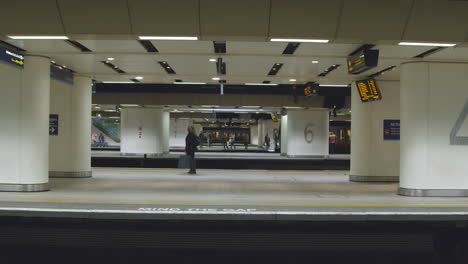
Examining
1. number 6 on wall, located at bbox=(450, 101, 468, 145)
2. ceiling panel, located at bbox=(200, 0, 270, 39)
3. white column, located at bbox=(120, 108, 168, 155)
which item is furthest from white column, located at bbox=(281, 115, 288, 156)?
ceiling panel, located at bbox=(200, 0, 270, 39)

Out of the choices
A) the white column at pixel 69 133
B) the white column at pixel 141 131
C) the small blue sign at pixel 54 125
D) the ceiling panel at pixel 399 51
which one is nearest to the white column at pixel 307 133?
the white column at pixel 141 131

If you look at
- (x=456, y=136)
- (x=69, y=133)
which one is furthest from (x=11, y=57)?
(x=456, y=136)

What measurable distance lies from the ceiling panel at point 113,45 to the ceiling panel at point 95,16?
112 centimetres

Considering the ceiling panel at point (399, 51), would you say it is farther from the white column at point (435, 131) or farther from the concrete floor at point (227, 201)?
the concrete floor at point (227, 201)

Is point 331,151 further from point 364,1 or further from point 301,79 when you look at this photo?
point 364,1

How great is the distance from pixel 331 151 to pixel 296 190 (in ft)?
98.0

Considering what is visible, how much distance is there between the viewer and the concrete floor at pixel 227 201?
26.1 feet

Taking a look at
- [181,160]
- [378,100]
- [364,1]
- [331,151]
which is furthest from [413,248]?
[331,151]

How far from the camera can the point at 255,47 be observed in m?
10.6

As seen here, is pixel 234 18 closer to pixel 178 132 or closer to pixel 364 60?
pixel 364 60

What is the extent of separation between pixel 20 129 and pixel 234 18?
6.14 m

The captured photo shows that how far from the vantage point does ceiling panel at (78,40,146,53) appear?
10.1 meters

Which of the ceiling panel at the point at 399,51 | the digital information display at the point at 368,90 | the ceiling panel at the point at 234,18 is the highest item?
the ceiling panel at the point at 234,18

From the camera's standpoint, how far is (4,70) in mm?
10938
